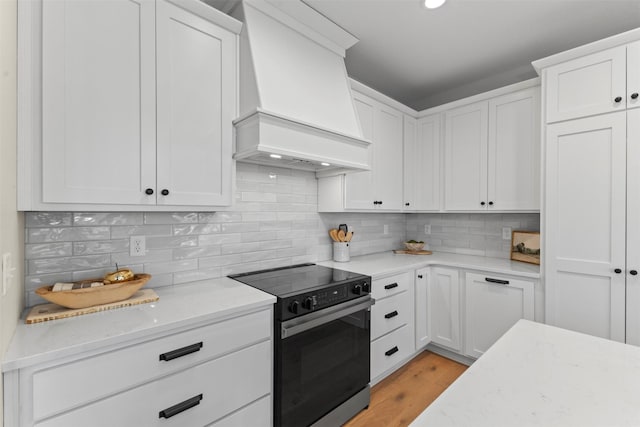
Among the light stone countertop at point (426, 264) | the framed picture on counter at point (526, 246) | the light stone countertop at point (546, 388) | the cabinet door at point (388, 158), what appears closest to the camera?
the light stone countertop at point (546, 388)

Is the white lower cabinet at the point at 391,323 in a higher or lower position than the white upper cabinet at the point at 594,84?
lower

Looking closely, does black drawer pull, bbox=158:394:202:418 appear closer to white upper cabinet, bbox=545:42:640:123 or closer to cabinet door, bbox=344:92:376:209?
cabinet door, bbox=344:92:376:209

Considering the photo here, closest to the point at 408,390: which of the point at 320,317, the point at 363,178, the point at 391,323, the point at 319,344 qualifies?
the point at 391,323

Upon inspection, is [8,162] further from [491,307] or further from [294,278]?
[491,307]

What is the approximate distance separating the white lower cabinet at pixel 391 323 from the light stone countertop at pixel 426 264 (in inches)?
3.2

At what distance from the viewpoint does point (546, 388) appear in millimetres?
801

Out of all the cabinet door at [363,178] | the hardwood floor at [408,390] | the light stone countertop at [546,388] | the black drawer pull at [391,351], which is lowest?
the hardwood floor at [408,390]

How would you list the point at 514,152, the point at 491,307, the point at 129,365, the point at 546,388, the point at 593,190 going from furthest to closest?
the point at 514,152 → the point at 491,307 → the point at 593,190 → the point at 129,365 → the point at 546,388

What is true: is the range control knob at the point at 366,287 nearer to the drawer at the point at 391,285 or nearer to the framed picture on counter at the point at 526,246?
the drawer at the point at 391,285

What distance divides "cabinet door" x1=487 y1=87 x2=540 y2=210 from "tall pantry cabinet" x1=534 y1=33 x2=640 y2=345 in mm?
294

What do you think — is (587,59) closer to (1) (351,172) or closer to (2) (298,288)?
(1) (351,172)

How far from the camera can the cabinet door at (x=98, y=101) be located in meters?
1.26

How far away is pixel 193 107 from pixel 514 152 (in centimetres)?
259

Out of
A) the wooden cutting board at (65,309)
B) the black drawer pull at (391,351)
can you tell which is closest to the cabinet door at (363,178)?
the black drawer pull at (391,351)
